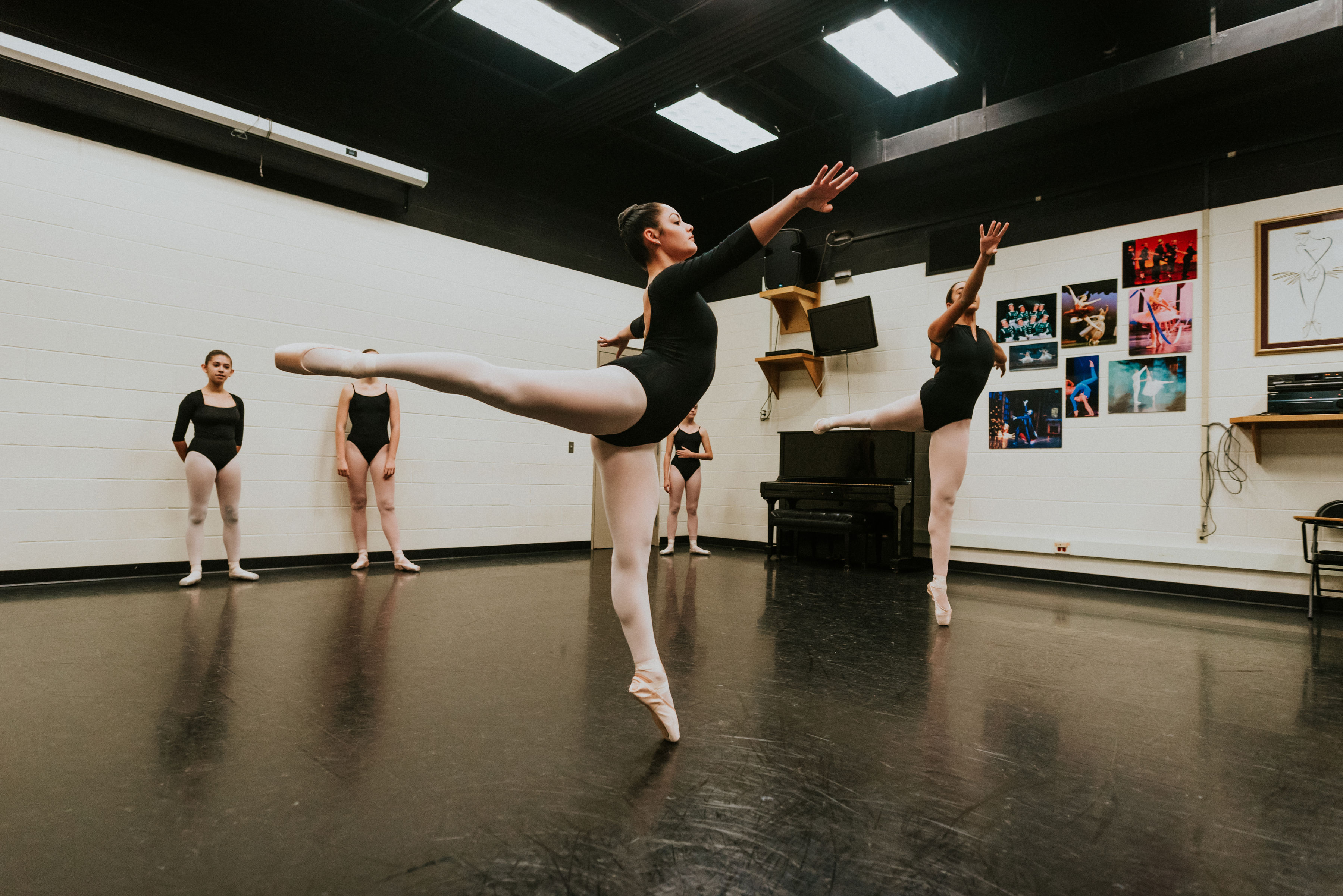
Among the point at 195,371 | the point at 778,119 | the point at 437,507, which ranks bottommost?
the point at 437,507

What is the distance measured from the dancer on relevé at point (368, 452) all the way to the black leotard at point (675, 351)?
4.09m

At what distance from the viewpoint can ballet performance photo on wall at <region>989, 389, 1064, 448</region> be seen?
18.7ft

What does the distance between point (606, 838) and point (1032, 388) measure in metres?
5.60

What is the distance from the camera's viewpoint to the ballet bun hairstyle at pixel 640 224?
2.07 m

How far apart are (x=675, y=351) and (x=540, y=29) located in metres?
4.27

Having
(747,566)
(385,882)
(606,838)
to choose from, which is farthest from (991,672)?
(747,566)

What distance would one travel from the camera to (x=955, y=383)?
3270 millimetres

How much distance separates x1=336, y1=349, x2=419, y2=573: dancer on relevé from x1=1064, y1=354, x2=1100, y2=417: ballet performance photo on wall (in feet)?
17.5

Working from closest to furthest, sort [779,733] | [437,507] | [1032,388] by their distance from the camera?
[779,733] < [1032,388] < [437,507]

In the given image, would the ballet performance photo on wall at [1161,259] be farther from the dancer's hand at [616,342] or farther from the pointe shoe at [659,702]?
the pointe shoe at [659,702]

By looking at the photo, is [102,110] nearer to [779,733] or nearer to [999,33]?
[779,733]

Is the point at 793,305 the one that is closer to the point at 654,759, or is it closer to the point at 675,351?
the point at 675,351

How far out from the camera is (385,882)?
1199 millimetres

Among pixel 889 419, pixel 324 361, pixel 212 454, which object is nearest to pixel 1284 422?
pixel 889 419
